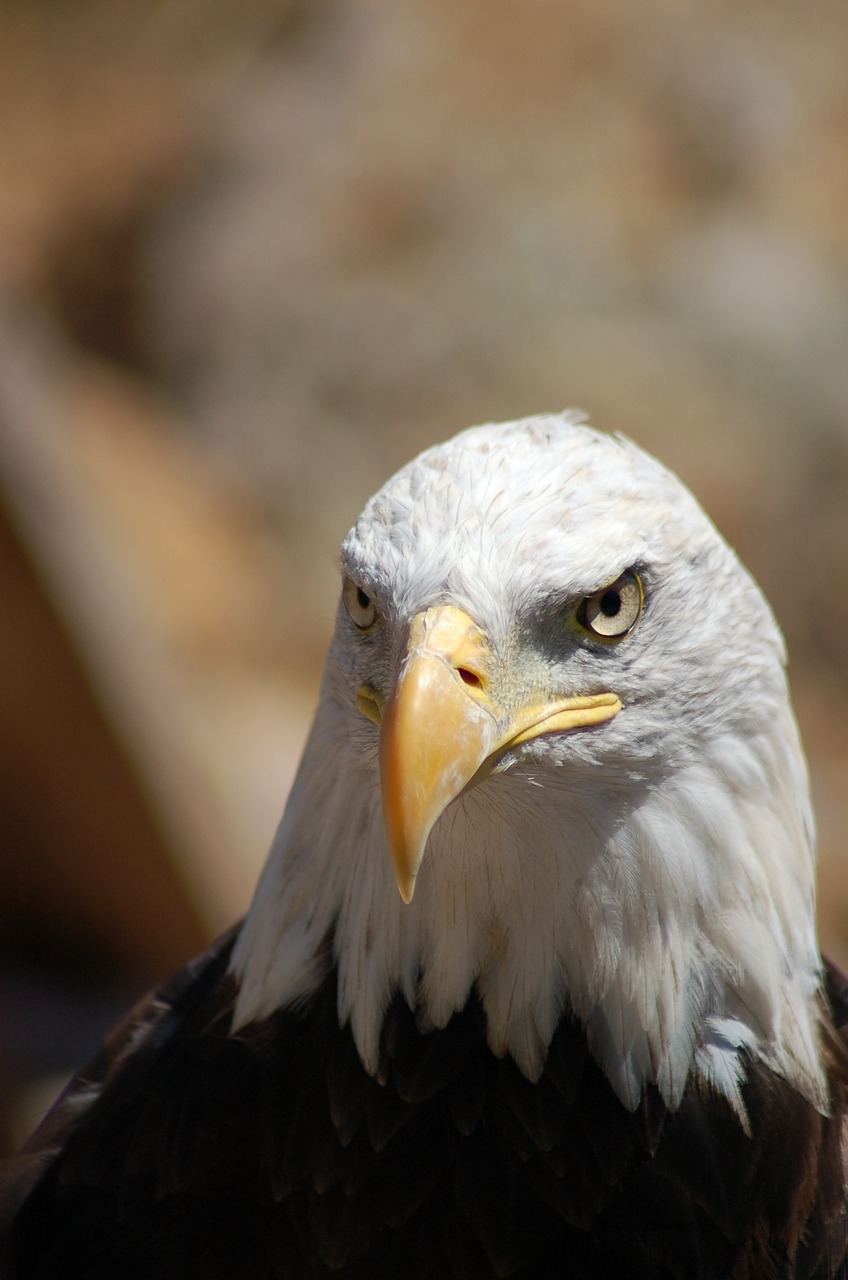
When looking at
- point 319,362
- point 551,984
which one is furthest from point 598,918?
point 319,362

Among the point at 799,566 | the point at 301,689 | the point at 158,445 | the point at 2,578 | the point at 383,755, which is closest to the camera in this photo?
the point at 383,755

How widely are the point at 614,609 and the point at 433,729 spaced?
1.24 ft

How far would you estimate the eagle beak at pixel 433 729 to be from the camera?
1640 mm

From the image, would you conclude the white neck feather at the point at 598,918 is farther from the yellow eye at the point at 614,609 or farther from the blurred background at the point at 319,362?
the blurred background at the point at 319,362

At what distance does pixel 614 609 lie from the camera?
1884 mm

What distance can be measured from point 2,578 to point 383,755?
11.1ft

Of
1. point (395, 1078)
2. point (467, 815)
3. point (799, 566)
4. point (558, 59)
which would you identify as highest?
point (558, 59)

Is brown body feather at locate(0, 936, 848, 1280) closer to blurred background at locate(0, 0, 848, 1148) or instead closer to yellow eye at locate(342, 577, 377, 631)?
yellow eye at locate(342, 577, 377, 631)

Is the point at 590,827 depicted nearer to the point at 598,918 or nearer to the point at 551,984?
the point at 598,918

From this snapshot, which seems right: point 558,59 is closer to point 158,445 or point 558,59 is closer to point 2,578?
point 158,445

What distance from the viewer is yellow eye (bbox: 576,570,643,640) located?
1855 millimetres

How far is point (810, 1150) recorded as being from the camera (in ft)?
6.72

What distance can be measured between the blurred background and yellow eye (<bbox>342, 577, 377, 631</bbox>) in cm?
281

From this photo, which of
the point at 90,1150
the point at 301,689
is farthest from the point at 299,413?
the point at 90,1150
